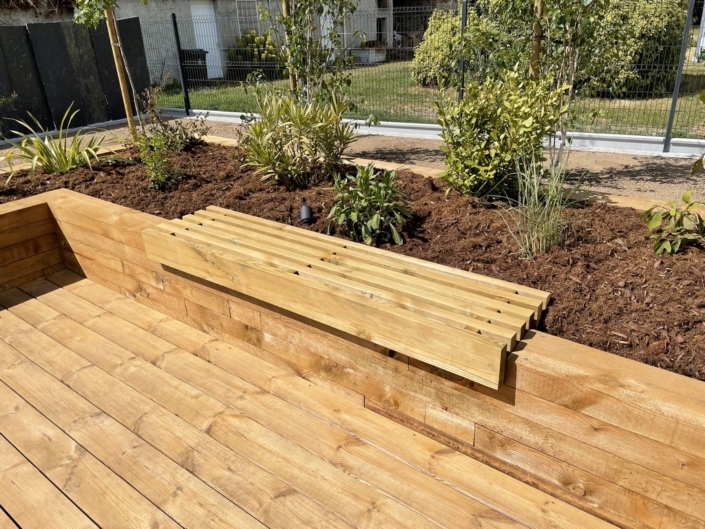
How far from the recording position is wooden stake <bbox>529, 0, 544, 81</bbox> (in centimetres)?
412

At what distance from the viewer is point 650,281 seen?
2338mm

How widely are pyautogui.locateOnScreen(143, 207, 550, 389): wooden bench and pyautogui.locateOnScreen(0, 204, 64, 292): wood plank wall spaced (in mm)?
1282

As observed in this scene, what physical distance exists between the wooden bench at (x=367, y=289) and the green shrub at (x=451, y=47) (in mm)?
2551

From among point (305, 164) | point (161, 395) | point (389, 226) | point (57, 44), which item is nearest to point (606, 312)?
point (389, 226)

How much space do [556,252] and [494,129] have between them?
0.99 meters

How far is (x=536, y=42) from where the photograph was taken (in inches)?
166

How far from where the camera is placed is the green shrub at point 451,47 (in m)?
4.54

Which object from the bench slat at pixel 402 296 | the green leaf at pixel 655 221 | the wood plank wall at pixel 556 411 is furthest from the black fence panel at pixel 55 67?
the green leaf at pixel 655 221

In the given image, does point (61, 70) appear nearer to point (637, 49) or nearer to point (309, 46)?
point (309, 46)

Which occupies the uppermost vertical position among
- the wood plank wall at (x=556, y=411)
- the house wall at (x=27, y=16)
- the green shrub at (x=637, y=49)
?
the house wall at (x=27, y=16)

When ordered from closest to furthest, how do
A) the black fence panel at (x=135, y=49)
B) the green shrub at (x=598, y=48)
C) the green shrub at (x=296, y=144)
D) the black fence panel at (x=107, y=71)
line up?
the green shrub at (x=296, y=144) → the green shrub at (x=598, y=48) → the black fence panel at (x=107, y=71) → the black fence panel at (x=135, y=49)

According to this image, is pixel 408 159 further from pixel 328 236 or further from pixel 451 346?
pixel 451 346

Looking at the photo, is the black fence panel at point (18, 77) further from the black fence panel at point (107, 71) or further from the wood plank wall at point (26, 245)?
the wood plank wall at point (26, 245)

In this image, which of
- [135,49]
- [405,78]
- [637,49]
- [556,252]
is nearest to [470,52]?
[556,252]
